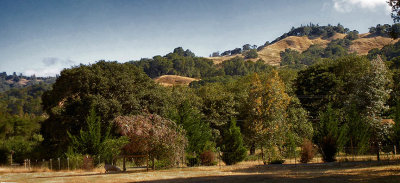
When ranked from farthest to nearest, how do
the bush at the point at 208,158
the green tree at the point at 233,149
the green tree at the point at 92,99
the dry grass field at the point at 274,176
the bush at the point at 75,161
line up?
the green tree at the point at 92,99, the green tree at the point at 233,149, the bush at the point at 208,158, the bush at the point at 75,161, the dry grass field at the point at 274,176

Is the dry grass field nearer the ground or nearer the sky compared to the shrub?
nearer the ground

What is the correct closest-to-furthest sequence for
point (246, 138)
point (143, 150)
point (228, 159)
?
point (143, 150), point (228, 159), point (246, 138)

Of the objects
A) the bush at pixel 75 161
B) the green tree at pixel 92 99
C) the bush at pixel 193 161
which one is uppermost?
the green tree at pixel 92 99

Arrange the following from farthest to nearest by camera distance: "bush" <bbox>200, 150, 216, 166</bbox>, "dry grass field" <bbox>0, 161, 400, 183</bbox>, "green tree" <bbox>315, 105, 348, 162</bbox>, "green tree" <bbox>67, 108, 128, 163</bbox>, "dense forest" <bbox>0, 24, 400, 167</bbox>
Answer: "green tree" <bbox>67, 108, 128, 163</bbox>
"bush" <bbox>200, 150, 216, 166</bbox>
"green tree" <bbox>315, 105, 348, 162</bbox>
"dense forest" <bbox>0, 24, 400, 167</bbox>
"dry grass field" <bbox>0, 161, 400, 183</bbox>

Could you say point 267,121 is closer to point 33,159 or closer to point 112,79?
point 112,79

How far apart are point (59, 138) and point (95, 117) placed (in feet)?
20.5

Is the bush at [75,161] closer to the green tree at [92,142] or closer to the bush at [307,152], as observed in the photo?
the green tree at [92,142]

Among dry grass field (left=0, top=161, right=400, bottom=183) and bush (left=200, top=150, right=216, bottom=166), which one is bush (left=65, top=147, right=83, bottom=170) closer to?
dry grass field (left=0, top=161, right=400, bottom=183)

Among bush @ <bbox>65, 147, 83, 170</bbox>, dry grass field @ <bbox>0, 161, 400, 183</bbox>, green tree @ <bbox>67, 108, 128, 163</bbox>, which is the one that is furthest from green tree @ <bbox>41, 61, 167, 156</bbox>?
dry grass field @ <bbox>0, 161, 400, 183</bbox>

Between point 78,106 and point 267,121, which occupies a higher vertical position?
point 78,106

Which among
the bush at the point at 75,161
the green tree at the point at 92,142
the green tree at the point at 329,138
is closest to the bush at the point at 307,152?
the green tree at the point at 329,138

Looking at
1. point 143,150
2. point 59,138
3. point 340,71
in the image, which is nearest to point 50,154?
point 59,138

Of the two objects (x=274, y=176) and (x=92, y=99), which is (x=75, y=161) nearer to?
(x=92, y=99)

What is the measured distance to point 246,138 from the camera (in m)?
36.7
